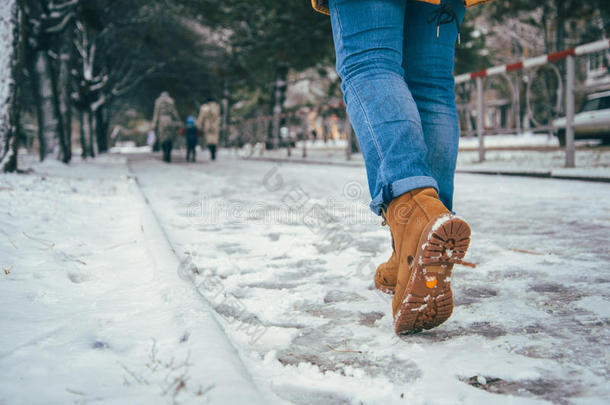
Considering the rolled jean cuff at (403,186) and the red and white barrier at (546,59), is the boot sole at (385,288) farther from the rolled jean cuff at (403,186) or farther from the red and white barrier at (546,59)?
the red and white barrier at (546,59)

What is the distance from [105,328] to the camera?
4.22 feet

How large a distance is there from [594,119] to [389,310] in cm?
1058

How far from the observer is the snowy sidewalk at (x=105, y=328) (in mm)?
943

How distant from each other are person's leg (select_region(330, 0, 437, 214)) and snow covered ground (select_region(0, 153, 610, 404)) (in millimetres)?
456

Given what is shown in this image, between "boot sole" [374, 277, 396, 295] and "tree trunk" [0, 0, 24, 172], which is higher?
"tree trunk" [0, 0, 24, 172]

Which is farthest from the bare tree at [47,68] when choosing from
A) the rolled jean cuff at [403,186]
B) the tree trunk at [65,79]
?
the rolled jean cuff at [403,186]

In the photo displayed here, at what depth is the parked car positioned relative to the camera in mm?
10070

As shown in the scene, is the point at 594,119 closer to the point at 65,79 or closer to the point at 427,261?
the point at 427,261

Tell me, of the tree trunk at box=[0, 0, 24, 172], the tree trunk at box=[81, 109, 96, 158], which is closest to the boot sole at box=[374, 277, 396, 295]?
the tree trunk at box=[0, 0, 24, 172]

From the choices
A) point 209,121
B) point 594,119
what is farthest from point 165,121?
point 594,119

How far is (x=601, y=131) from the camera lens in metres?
10.5

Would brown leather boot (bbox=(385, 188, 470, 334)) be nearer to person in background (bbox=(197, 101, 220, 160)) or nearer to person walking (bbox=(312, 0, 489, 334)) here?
person walking (bbox=(312, 0, 489, 334))

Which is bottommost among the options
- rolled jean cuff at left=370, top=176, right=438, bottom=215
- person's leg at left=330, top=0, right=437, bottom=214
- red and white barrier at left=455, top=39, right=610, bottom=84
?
rolled jean cuff at left=370, top=176, right=438, bottom=215

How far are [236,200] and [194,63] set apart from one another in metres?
20.5
